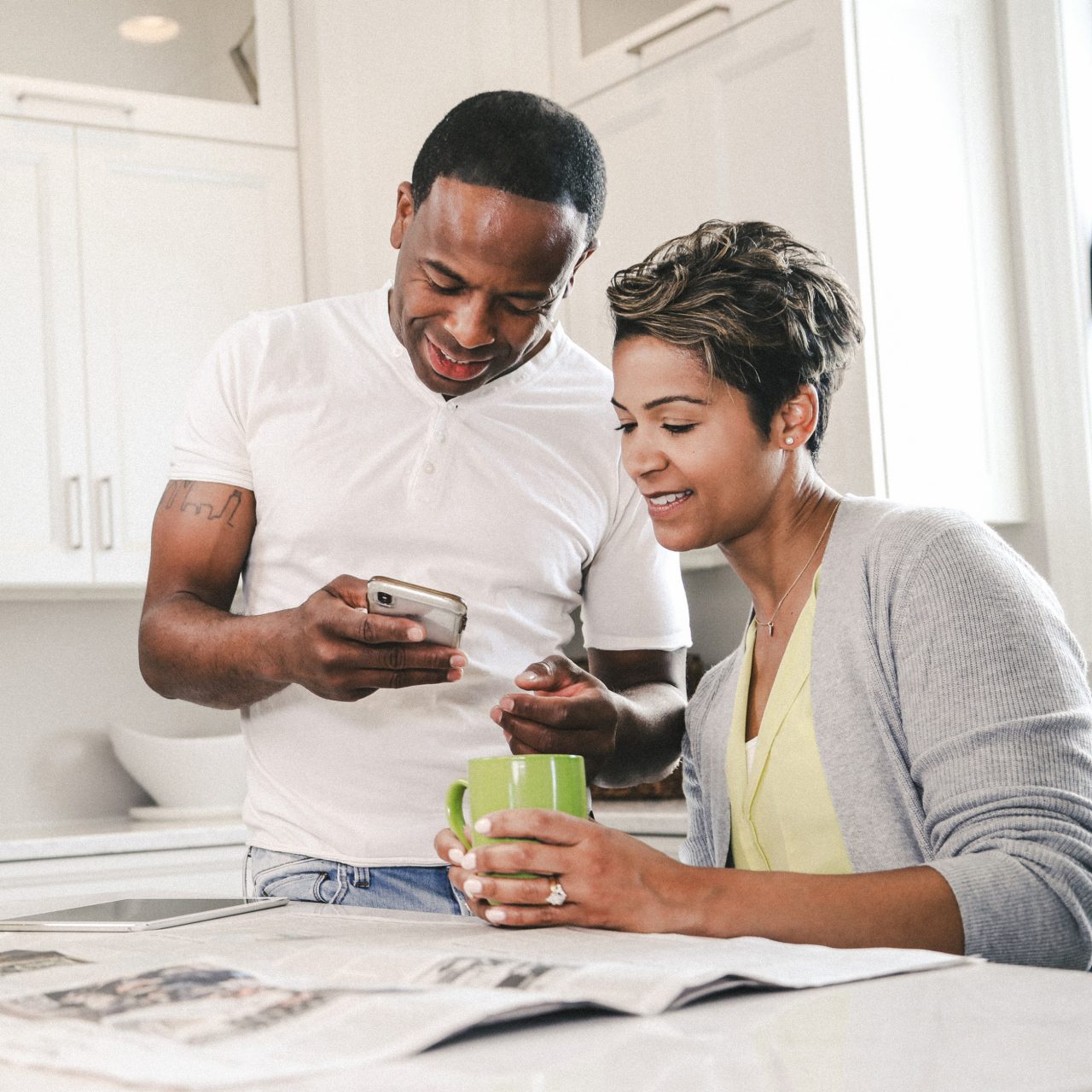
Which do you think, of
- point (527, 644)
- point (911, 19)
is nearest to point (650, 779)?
point (527, 644)

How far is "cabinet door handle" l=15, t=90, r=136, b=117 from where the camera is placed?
9.12 feet

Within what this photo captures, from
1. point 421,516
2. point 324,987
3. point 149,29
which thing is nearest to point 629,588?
point 421,516

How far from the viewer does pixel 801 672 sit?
1193 mm

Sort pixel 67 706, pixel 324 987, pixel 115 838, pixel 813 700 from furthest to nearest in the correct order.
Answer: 1. pixel 67 706
2. pixel 115 838
3. pixel 813 700
4. pixel 324 987

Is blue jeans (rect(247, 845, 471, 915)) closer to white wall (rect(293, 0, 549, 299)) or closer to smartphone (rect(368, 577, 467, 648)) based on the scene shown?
smartphone (rect(368, 577, 467, 648))

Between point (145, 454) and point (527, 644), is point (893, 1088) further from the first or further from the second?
point (145, 454)

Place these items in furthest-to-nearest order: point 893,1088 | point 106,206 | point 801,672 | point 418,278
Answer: point 106,206
point 418,278
point 801,672
point 893,1088

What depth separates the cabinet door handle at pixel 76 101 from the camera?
2781mm

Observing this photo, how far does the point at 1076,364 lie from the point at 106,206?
75.8 inches

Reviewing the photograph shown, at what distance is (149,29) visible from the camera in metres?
3.03

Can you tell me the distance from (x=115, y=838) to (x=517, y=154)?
5.40 feet

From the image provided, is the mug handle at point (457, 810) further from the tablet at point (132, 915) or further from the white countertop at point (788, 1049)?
the white countertop at point (788, 1049)

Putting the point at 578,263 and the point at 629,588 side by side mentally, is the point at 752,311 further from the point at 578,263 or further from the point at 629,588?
the point at 629,588

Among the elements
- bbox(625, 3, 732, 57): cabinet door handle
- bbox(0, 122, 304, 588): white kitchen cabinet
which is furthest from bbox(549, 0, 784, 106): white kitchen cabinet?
bbox(0, 122, 304, 588): white kitchen cabinet
